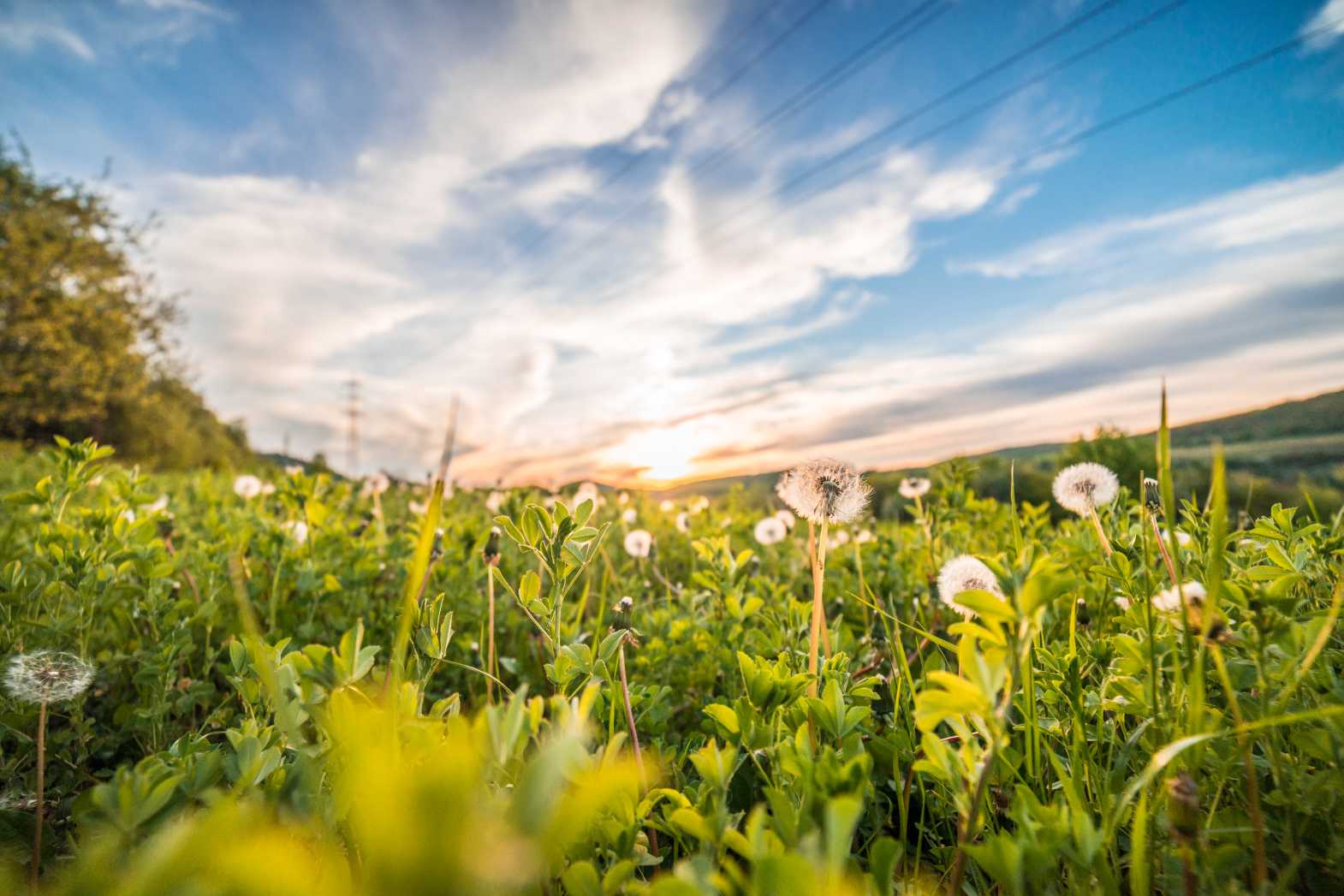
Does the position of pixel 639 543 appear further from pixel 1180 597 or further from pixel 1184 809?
pixel 1184 809

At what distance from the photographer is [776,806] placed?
827 mm

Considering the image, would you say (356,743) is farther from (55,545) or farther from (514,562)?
(514,562)

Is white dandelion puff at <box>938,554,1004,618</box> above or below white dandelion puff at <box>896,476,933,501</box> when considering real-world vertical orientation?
below

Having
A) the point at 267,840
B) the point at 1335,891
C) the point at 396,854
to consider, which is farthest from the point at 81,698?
the point at 1335,891

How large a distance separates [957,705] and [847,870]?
365 mm

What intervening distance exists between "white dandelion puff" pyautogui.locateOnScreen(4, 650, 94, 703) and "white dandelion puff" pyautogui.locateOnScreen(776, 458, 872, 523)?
1717 mm

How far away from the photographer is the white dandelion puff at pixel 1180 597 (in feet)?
3.55

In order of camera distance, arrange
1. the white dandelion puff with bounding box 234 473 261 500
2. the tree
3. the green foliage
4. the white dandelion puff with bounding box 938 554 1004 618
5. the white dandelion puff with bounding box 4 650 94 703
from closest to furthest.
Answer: the green foliage
the white dandelion puff with bounding box 4 650 94 703
the white dandelion puff with bounding box 938 554 1004 618
the white dandelion puff with bounding box 234 473 261 500
the tree

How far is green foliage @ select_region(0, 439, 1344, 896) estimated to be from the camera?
543mm

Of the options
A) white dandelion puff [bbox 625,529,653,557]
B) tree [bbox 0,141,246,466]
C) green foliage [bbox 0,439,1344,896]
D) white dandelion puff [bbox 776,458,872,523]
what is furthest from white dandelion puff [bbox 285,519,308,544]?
tree [bbox 0,141,246,466]

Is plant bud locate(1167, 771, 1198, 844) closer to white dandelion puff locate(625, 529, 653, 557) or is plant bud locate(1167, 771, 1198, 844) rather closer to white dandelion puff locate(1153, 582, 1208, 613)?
white dandelion puff locate(1153, 582, 1208, 613)

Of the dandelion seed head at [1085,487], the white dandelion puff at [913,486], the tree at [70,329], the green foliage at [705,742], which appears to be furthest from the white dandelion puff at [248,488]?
the tree at [70,329]

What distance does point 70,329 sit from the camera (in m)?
28.9

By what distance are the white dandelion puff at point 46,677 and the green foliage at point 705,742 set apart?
0.11 meters
